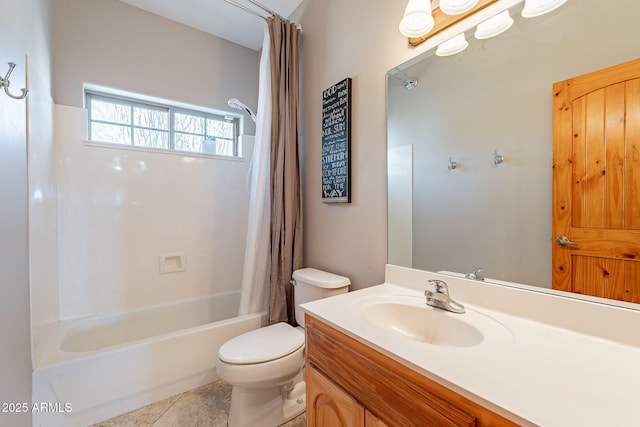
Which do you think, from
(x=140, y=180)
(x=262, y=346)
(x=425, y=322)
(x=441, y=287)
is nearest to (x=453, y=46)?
(x=441, y=287)

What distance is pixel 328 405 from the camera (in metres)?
0.83

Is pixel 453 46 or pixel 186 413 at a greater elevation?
pixel 453 46

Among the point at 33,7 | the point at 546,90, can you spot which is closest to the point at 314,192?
the point at 546,90

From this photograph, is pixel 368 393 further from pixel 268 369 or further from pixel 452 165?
pixel 452 165

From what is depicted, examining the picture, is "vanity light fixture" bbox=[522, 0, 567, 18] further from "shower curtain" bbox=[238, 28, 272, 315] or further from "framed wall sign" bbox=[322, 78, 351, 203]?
"shower curtain" bbox=[238, 28, 272, 315]

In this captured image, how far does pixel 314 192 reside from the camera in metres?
1.84

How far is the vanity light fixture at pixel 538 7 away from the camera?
0.82 metres

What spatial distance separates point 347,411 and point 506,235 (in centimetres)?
80

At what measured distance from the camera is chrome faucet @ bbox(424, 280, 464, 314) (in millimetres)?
896

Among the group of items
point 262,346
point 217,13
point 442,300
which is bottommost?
point 262,346

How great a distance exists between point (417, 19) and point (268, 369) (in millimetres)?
1686

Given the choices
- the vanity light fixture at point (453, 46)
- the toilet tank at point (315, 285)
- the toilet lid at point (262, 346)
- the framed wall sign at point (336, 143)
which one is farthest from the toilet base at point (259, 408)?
the vanity light fixture at point (453, 46)

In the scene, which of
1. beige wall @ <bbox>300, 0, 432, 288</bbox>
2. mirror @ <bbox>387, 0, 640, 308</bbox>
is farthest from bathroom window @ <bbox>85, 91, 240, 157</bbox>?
mirror @ <bbox>387, 0, 640, 308</bbox>

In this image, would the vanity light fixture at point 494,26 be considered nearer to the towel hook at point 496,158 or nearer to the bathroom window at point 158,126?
the towel hook at point 496,158
